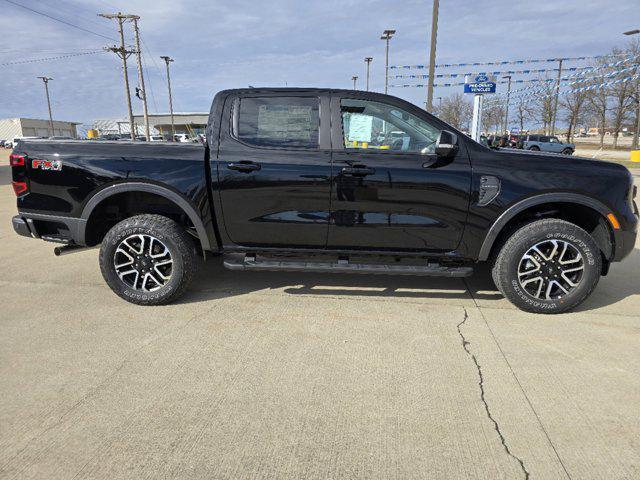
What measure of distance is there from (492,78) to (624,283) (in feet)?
31.0

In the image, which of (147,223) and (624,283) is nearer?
(147,223)

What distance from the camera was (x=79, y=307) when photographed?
3.83 meters

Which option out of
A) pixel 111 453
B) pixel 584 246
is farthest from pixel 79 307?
pixel 584 246

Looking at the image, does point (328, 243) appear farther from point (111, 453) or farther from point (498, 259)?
point (111, 453)

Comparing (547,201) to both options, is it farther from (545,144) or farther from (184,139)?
(545,144)

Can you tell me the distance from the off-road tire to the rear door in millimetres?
427

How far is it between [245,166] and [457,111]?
183 feet

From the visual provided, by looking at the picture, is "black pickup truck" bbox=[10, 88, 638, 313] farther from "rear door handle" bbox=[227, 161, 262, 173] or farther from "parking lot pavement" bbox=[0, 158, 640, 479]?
"parking lot pavement" bbox=[0, 158, 640, 479]

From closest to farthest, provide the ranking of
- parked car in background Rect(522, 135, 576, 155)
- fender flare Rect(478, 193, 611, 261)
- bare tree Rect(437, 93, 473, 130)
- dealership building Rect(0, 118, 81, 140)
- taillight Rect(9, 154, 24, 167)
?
fender flare Rect(478, 193, 611, 261)
taillight Rect(9, 154, 24, 167)
parked car in background Rect(522, 135, 576, 155)
bare tree Rect(437, 93, 473, 130)
dealership building Rect(0, 118, 81, 140)

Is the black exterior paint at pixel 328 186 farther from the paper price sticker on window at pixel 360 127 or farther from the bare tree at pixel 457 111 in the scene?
the bare tree at pixel 457 111

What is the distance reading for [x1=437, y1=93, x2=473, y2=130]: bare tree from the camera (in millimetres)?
53500

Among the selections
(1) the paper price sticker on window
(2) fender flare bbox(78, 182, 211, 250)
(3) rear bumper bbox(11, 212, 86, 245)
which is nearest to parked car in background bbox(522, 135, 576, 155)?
(1) the paper price sticker on window

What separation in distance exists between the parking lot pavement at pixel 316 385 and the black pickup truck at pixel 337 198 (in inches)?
15.9

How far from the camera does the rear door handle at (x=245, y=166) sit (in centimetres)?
363
